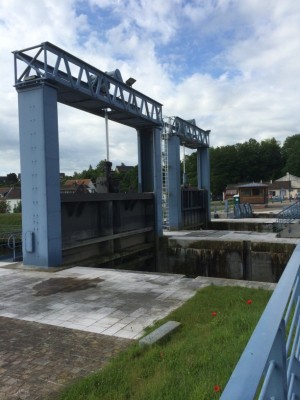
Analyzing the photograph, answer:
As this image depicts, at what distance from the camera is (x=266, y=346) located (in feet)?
4.26

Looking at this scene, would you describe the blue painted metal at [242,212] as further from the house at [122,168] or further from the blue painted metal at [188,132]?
the house at [122,168]

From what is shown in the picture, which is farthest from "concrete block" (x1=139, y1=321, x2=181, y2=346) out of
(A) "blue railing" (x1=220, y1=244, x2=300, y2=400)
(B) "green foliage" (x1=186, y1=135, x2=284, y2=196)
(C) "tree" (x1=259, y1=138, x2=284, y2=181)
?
(C) "tree" (x1=259, y1=138, x2=284, y2=181)

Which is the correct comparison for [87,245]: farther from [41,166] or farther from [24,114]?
[24,114]

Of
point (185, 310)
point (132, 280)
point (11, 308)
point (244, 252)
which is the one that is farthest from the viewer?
point (244, 252)

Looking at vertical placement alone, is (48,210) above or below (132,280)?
above

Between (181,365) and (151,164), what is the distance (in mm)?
13435

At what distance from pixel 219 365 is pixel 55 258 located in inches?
292

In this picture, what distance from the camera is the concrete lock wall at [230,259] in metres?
13.4

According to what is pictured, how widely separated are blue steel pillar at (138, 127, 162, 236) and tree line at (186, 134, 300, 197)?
68189mm

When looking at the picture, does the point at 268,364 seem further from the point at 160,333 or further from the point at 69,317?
the point at 69,317

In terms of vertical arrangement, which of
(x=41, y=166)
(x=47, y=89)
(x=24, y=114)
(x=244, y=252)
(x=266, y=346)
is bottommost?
(x=244, y=252)

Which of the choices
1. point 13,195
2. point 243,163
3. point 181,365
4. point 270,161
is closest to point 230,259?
point 181,365

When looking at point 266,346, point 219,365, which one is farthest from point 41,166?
point 266,346

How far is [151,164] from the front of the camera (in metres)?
16.8
